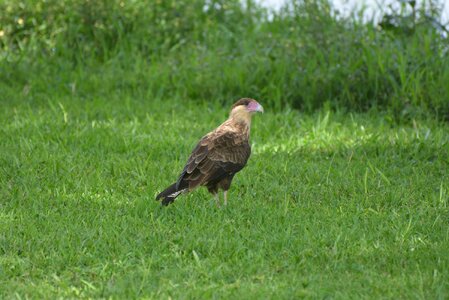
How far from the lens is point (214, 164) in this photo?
21.5ft

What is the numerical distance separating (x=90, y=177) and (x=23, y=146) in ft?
3.50

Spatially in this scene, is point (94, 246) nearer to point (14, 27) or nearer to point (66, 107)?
point (66, 107)

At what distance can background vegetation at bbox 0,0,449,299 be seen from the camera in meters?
5.40

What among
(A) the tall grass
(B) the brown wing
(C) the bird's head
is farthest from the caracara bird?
(A) the tall grass

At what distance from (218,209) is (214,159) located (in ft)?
1.21

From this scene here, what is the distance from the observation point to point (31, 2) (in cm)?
1103

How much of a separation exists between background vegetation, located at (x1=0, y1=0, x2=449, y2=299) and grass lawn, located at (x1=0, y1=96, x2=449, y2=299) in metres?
0.02

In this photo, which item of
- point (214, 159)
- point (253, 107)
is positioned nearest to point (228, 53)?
point (253, 107)

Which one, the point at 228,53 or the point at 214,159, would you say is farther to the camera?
the point at 228,53

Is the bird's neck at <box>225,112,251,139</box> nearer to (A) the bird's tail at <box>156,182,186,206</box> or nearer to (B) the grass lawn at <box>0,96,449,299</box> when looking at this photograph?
(B) the grass lawn at <box>0,96,449,299</box>

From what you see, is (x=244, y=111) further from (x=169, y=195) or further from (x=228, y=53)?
(x=228, y=53)

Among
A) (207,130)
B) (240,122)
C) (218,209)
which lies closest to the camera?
(218,209)

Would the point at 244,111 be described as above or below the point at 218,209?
above

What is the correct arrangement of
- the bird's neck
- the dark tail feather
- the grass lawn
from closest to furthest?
1. the grass lawn
2. the dark tail feather
3. the bird's neck
